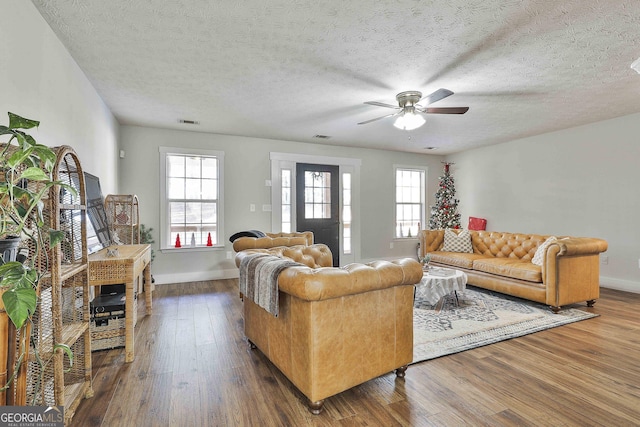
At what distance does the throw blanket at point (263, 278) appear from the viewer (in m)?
1.96

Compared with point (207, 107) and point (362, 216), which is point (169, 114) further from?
point (362, 216)

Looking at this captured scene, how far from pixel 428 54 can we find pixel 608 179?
4036mm

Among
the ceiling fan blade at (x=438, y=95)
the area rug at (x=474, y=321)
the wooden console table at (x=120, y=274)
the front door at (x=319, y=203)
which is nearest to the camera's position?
the wooden console table at (x=120, y=274)

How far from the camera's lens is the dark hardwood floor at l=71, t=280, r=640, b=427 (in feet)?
5.88

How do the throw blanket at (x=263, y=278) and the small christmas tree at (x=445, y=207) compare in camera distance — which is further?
the small christmas tree at (x=445, y=207)

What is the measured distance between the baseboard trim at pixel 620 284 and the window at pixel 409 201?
3.37 metres

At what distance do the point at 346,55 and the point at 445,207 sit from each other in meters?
5.02

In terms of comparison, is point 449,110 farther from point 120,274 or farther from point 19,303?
point 19,303

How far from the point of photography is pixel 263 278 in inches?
82.0

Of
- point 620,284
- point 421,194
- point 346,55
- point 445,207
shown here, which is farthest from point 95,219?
point 620,284

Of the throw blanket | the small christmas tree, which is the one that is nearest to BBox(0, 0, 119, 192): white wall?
the throw blanket

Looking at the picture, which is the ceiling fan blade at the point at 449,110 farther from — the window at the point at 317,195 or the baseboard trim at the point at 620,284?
the baseboard trim at the point at 620,284

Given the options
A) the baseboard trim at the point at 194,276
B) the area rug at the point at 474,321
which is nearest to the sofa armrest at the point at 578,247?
the area rug at the point at 474,321
